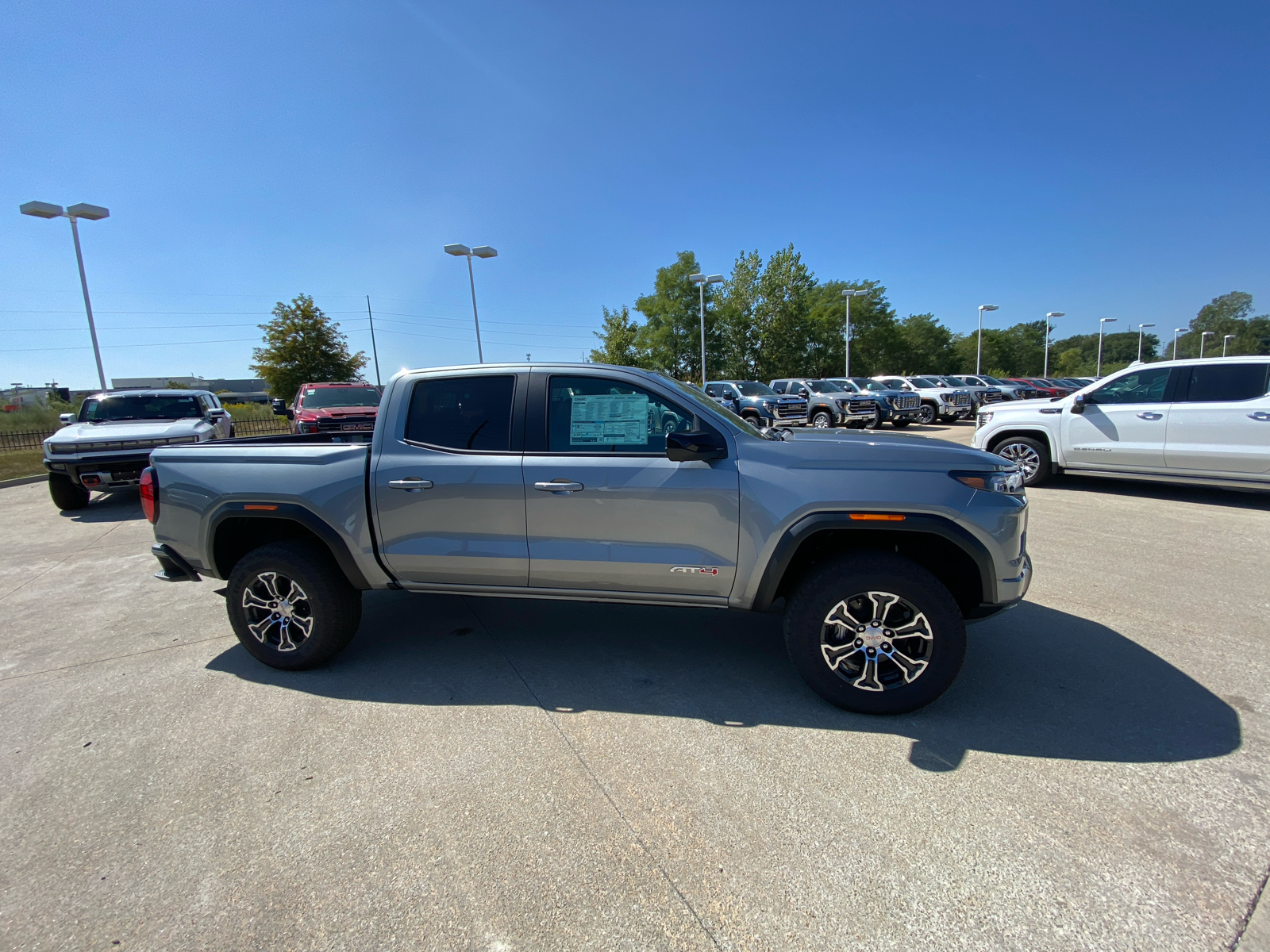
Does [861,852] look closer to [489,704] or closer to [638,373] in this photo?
[489,704]

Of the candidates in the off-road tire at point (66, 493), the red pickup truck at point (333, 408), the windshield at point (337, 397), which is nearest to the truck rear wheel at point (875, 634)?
the off-road tire at point (66, 493)

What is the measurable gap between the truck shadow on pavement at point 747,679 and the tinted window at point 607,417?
1.34 m

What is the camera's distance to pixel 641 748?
9.04 feet

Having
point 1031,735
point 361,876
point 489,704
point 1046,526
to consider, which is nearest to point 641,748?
point 489,704

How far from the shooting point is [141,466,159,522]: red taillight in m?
3.70

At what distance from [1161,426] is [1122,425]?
408 mm

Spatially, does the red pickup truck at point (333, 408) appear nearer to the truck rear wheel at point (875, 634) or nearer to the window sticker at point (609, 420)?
the window sticker at point (609, 420)

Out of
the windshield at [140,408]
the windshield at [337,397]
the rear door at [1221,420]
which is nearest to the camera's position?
the rear door at [1221,420]

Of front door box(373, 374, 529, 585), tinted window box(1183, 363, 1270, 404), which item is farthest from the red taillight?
→ tinted window box(1183, 363, 1270, 404)

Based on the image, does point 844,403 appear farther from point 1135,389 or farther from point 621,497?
point 621,497

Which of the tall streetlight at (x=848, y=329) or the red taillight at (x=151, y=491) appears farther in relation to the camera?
the tall streetlight at (x=848, y=329)

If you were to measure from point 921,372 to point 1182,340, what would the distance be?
6546 cm

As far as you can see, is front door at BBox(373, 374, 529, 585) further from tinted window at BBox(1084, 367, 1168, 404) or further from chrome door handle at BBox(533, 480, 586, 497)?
tinted window at BBox(1084, 367, 1168, 404)

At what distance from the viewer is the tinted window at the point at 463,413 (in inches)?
134
